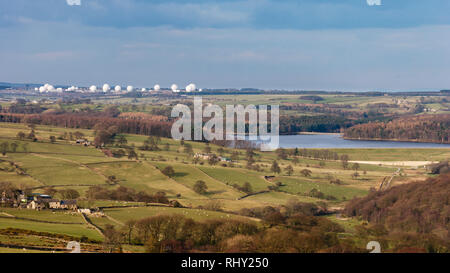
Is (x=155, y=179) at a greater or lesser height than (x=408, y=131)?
lesser

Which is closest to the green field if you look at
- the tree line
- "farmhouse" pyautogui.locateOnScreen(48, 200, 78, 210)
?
"farmhouse" pyautogui.locateOnScreen(48, 200, 78, 210)

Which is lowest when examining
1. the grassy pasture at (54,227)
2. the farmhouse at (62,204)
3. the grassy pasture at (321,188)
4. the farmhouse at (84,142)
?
the grassy pasture at (321,188)

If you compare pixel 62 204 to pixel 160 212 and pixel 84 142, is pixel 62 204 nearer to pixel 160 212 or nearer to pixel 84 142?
pixel 160 212

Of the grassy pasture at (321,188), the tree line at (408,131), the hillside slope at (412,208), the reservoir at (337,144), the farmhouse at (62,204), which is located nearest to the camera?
the hillside slope at (412,208)

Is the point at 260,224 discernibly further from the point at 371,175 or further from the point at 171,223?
the point at 371,175

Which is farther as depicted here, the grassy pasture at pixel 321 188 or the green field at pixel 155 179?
the grassy pasture at pixel 321 188

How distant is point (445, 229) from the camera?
119ft

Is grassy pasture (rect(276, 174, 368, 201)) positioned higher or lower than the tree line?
lower

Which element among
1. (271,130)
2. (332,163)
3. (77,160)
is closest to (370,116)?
(271,130)

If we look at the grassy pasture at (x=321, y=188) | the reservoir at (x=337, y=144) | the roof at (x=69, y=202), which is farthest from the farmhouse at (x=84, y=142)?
the reservoir at (x=337, y=144)

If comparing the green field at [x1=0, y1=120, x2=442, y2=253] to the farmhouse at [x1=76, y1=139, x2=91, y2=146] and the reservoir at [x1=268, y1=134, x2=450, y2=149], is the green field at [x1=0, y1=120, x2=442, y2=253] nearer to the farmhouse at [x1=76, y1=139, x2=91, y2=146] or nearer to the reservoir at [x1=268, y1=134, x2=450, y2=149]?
the farmhouse at [x1=76, y1=139, x2=91, y2=146]

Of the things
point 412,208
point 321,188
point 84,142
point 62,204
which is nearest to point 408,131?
point 321,188

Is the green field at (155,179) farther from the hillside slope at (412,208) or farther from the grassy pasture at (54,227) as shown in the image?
the hillside slope at (412,208)
